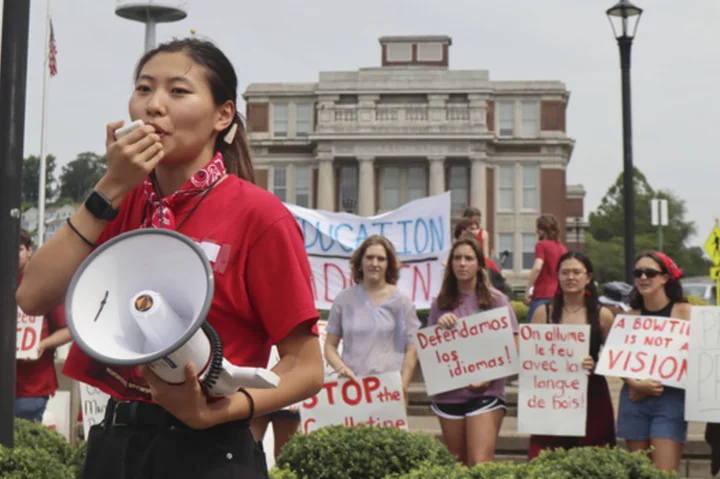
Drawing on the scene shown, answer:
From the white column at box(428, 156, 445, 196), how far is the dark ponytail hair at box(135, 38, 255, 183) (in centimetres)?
6904

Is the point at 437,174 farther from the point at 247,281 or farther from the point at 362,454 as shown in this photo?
the point at 247,281

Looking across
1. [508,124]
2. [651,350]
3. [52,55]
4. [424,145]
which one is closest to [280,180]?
[424,145]

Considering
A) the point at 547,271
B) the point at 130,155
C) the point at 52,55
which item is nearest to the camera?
the point at 130,155

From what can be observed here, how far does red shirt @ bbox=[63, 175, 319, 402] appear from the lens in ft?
7.45

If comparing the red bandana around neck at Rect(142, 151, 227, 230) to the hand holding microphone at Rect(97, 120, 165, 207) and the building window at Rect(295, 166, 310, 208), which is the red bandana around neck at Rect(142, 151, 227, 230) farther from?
the building window at Rect(295, 166, 310, 208)

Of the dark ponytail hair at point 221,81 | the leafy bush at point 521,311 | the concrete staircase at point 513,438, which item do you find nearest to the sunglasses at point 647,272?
the concrete staircase at point 513,438

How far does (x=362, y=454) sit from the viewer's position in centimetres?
611

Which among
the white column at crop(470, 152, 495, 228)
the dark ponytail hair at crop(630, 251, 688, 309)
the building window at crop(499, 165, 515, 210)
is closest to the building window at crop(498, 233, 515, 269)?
the white column at crop(470, 152, 495, 228)

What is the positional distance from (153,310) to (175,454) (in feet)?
1.25

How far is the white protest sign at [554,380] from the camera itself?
7.10 meters

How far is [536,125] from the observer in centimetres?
7312

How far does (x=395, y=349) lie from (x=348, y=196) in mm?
65716

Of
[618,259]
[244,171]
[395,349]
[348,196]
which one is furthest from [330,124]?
[244,171]

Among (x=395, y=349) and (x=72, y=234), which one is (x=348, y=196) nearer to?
(x=395, y=349)
